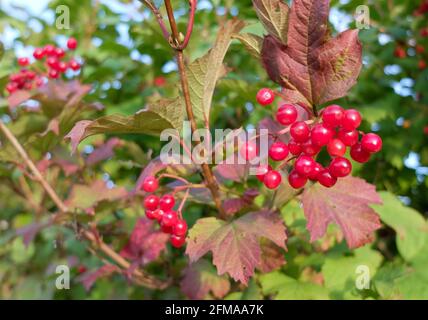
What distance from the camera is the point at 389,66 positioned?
8.54ft

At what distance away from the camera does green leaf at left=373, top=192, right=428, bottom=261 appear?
5.69 feet

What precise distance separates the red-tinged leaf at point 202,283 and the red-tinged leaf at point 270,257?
0.21 m

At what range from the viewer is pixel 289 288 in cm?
145

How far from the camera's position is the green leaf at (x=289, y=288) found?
1431mm

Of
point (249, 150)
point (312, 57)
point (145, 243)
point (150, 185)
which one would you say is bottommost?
point (145, 243)

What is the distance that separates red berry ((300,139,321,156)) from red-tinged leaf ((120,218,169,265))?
769mm

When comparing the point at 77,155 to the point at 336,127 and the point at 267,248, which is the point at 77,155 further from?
the point at 336,127

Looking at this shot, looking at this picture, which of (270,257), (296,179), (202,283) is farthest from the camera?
(202,283)

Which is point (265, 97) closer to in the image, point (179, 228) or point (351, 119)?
point (351, 119)

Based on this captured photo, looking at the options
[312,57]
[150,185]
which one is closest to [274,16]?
[312,57]

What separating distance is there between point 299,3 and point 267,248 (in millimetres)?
749

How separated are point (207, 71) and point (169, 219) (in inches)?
15.5

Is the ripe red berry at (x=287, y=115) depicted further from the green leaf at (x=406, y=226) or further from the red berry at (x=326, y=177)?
the green leaf at (x=406, y=226)
